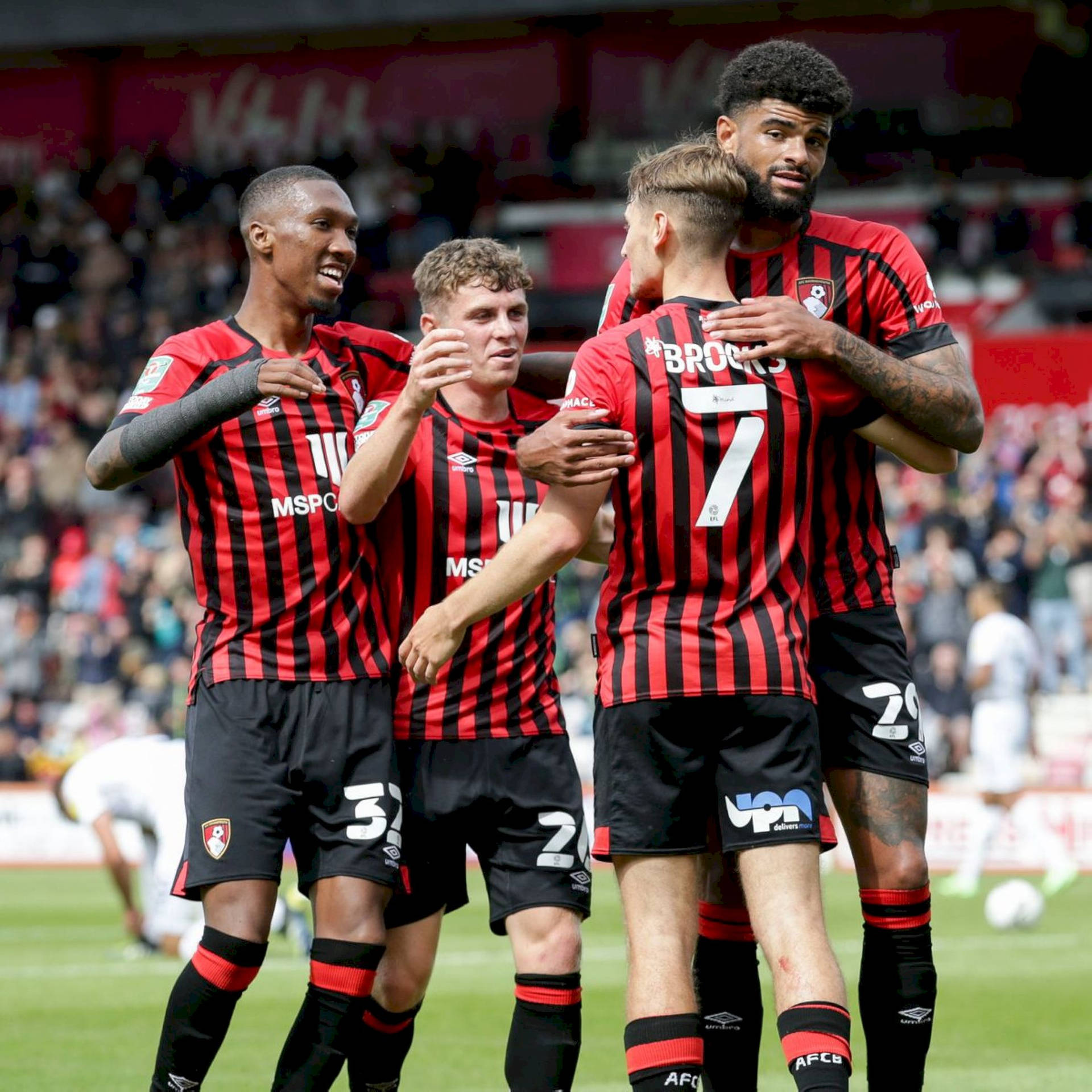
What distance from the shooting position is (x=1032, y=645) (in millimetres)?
16062

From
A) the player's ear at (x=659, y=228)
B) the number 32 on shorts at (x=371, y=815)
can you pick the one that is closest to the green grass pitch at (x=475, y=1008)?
the number 32 on shorts at (x=371, y=815)

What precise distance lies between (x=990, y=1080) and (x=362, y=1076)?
9.27 ft

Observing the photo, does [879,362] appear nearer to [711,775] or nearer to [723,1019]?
[711,775]

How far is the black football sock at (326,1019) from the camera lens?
5262mm

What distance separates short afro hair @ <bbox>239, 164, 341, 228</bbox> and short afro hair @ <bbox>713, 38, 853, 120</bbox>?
1.23 m

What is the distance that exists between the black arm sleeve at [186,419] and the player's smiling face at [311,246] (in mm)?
393

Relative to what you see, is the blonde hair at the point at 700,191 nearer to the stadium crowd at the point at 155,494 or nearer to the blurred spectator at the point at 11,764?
the stadium crowd at the point at 155,494

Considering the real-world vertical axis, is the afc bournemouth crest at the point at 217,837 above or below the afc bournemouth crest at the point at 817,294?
below

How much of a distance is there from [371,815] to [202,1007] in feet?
2.24

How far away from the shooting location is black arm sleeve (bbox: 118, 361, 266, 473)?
5.20 meters


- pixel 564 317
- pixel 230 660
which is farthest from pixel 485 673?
pixel 564 317

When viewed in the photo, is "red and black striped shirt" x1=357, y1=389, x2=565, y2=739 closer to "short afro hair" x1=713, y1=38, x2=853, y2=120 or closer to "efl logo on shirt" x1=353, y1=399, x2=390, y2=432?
"efl logo on shirt" x1=353, y1=399, x2=390, y2=432

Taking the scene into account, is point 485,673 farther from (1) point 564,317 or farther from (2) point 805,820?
(1) point 564,317

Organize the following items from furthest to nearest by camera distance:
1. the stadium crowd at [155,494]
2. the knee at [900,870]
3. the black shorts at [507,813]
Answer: the stadium crowd at [155,494], the black shorts at [507,813], the knee at [900,870]
